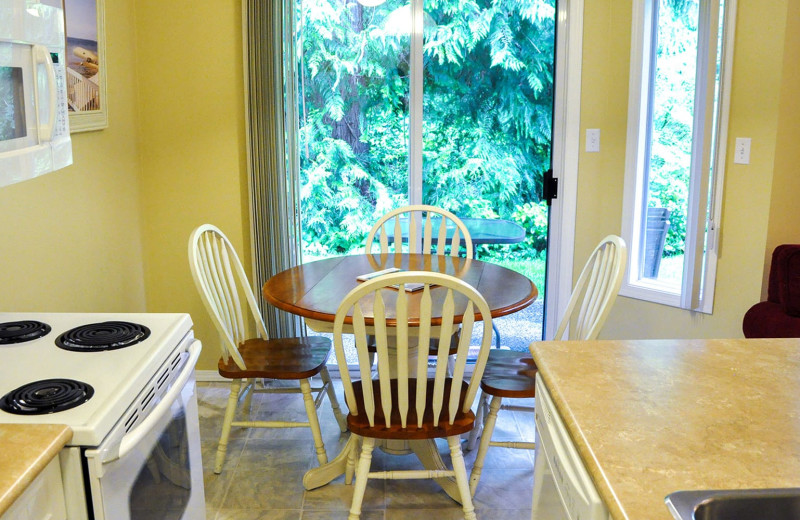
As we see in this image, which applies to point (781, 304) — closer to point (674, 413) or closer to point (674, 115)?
point (674, 115)

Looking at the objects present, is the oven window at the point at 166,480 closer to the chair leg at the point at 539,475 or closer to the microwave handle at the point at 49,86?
the microwave handle at the point at 49,86

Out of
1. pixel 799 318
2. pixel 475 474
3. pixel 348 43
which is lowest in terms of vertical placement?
pixel 475 474

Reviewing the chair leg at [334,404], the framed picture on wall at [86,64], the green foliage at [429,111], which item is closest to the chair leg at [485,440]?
the chair leg at [334,404]

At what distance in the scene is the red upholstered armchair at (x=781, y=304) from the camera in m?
2.89

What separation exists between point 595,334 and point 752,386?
1.10 m

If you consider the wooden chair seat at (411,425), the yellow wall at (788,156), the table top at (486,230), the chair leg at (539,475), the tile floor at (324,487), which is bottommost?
the tile floor at (324,487)

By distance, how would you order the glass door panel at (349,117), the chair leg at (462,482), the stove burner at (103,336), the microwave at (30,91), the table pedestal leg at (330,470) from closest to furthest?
the microwave at (30,91), the stove burner at (103,336), the chair leg at (462,482), the table pedestal leg at (330,470), the glass door panel at (349,117)

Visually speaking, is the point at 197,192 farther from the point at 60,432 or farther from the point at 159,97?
the point at 60,432

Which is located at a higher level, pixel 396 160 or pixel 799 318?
pixel 396 160

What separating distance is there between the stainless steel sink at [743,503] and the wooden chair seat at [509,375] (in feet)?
4.40

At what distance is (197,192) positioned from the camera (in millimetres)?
3633

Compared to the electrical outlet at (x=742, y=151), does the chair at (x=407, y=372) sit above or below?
below

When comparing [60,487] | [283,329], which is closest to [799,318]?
[283,329]

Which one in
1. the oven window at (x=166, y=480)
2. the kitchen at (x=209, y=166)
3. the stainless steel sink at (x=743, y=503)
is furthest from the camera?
the kitchen at (x=209, y=166)
